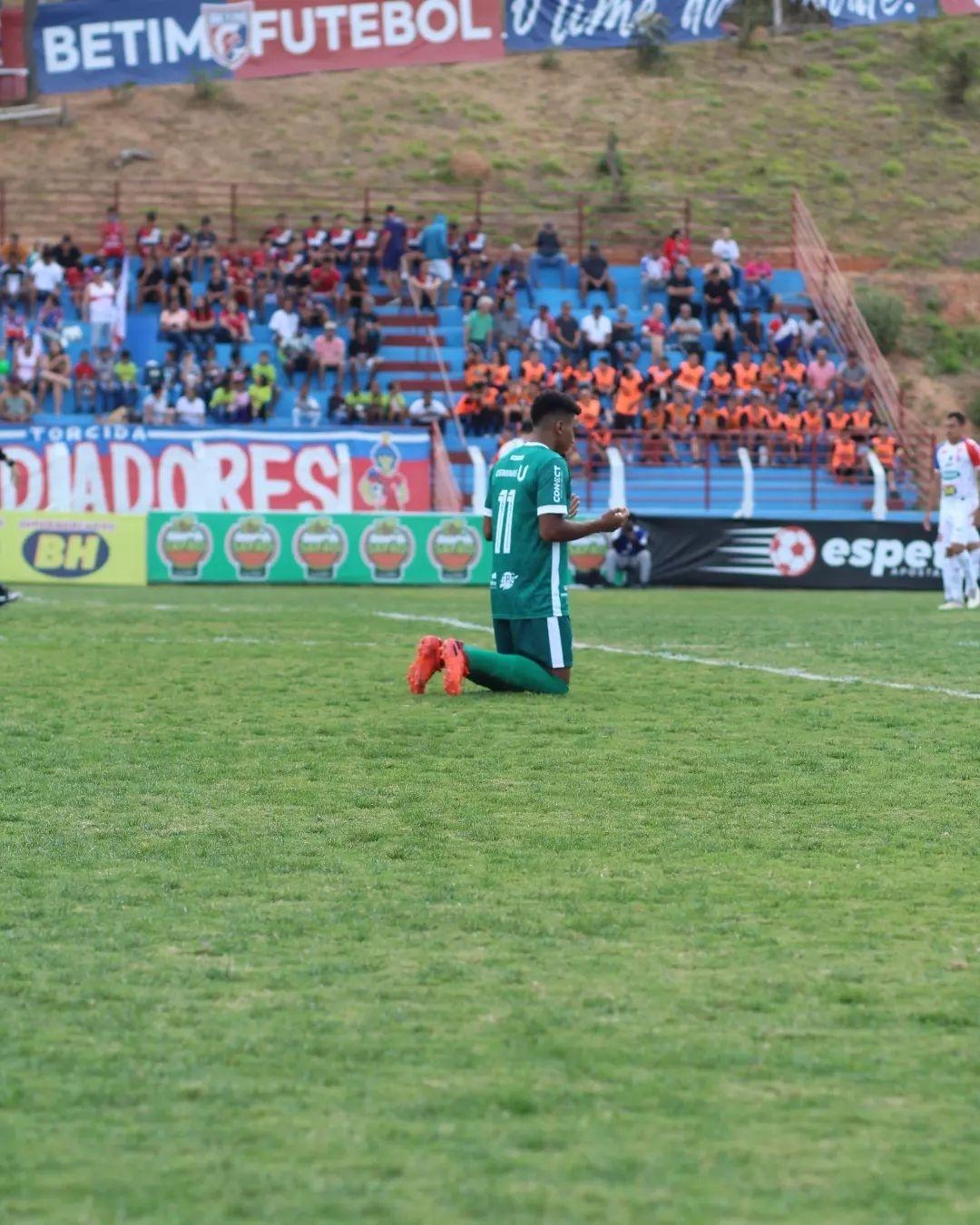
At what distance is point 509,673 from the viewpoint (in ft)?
37.4

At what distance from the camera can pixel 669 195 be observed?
50938 millimetres

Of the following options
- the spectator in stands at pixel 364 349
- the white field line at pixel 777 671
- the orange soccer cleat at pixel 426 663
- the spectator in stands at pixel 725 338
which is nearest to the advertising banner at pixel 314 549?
the spectator in stands at pixel 364 349

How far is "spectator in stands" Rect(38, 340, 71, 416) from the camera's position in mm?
33375

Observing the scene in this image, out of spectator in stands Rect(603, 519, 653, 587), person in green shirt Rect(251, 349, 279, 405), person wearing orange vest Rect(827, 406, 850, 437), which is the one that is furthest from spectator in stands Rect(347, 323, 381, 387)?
person wearing orange vest Rect(827, 406, 850, 437)

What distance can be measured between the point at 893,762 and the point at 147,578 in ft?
66.0

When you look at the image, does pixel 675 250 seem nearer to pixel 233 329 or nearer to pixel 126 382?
pixel 233 329

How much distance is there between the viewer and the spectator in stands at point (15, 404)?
32.4 meters

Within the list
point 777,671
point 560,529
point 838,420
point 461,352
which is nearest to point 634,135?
point 461,352

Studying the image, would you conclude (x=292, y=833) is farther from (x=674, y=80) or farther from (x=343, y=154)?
(x=674, y=80)

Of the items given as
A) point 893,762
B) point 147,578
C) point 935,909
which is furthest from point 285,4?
point 935,909

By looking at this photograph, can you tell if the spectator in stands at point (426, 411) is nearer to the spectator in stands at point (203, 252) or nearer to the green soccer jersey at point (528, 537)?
the spectator in stands at point (203, 252)

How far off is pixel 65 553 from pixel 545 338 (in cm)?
1187

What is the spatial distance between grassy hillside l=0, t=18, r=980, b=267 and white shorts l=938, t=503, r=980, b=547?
86.1 feet

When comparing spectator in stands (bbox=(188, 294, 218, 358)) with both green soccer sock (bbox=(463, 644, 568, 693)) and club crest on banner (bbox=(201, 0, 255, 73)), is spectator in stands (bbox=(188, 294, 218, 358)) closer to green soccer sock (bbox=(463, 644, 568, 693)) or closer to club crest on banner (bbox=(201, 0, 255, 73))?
club crest on banner (bbox=(201, 0, 255, 73))
